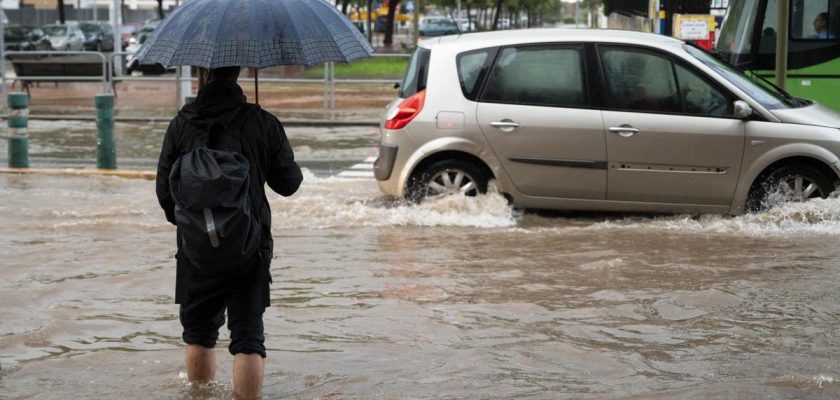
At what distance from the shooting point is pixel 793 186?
9.86 meters

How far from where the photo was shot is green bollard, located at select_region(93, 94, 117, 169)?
13.3m

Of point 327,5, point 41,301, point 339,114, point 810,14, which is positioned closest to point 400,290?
point 41,301

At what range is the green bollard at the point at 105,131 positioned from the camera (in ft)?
43.7

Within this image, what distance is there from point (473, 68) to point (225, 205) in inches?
242

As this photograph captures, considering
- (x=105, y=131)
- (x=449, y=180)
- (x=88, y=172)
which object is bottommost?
(x=88, y=172)

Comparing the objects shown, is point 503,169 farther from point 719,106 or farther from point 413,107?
point 719,106

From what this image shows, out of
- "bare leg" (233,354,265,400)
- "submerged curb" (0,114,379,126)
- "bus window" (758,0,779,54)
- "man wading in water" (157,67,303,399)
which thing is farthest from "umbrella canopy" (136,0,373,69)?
"submerged curb" (0,114,379,126)

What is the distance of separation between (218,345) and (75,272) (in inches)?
95.8

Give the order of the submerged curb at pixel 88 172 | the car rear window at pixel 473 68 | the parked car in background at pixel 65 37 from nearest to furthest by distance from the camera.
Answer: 1. the car rear window at pixel 473 68
2. the submerged curb at pixel 88 172
3. the parked car in background at pixel 65 37

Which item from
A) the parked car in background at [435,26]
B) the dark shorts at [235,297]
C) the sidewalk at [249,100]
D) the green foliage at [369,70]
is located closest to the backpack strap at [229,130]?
the dark shorts at [235,297]

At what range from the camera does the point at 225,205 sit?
4344mm

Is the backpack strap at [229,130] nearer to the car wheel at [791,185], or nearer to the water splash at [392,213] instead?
the water splash at [392,213]

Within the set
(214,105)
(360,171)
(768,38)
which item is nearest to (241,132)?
(214,105)

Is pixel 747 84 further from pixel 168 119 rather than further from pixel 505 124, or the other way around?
pixel 168 119
